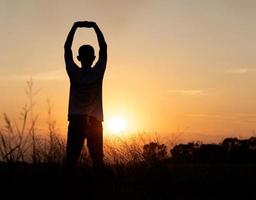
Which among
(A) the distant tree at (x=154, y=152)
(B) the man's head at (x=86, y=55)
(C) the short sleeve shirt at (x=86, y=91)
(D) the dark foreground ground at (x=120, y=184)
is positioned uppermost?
(B) the man's head at (x=86, y=55)

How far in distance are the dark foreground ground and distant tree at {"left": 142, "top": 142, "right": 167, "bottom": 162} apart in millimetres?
227

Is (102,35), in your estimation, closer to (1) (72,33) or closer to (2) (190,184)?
(1) (72,33)

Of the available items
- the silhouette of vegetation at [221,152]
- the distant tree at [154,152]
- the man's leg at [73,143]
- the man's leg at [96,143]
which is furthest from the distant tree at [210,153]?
the man's leg at [73,143]

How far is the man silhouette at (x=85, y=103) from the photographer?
27.4ft

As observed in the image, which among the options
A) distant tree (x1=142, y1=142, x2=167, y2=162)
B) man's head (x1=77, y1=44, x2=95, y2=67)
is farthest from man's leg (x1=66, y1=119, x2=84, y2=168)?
distant tree (x1=142, y1=142, x2=167, y2=162)

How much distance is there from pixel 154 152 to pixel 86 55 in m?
2.40

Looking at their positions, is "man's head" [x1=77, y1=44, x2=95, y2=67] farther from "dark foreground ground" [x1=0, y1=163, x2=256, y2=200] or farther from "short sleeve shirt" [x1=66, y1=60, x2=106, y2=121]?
"dark foreground ground" [x1=0, y1=163, x2=256, y2=200]

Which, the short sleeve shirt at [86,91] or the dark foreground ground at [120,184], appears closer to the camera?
the dark foreground ground at [120,184]

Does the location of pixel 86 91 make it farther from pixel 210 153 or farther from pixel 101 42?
pixel 210 153

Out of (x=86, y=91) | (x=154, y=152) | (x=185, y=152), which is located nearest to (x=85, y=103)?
(x=86, y=91)

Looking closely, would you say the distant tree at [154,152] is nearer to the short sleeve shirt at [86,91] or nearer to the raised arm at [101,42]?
the short sleeve shirt at [86,91]

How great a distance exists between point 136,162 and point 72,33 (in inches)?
92.7

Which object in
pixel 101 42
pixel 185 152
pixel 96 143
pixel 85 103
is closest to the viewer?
pixel 85 103

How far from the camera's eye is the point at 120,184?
8.65 metres
